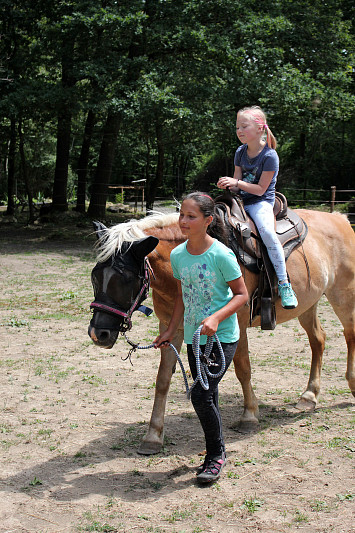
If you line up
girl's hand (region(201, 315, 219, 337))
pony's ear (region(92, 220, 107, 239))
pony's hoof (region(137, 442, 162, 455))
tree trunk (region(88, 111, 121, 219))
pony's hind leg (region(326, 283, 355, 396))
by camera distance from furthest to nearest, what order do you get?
tree trunk (region(88, 111, 121, 219)) < pony's hind leg (region(326, 283, 355, 396)) < pony's hoof (region(137, 442, 162, 455)) < pony's ear (region(92, 220, 107, 239)) < girl's hand (region(201, 315, 219, 337))

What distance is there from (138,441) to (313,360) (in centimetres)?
198

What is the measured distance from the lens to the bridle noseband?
3492 millimetres

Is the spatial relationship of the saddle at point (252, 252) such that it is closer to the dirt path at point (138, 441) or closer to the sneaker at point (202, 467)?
the dirt path at point (138, 441)

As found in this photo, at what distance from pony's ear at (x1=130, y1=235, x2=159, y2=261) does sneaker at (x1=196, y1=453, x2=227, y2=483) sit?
1.45 m

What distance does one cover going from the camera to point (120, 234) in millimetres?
3643

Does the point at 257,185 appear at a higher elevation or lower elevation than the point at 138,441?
higher

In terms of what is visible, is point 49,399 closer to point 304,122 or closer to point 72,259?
point 72,259

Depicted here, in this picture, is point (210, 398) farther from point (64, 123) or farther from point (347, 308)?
point (64, 123)

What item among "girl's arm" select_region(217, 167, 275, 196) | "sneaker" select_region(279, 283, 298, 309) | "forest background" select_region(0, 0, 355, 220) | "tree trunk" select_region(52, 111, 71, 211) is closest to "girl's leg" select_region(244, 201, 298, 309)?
"sneaker" select_region(279, 283, 298, 309)

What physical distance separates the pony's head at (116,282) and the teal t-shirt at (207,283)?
0.32 metres

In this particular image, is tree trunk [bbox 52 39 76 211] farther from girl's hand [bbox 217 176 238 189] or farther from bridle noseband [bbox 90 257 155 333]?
bridle noseband [bbox 90 257 155 333]

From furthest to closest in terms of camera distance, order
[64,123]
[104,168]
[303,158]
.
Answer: [303,158]
[104,168]
[64,123]

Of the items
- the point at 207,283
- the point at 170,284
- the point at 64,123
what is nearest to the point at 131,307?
the point at 170,284

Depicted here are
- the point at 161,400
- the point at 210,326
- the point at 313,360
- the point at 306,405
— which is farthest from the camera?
the point at 313,360
